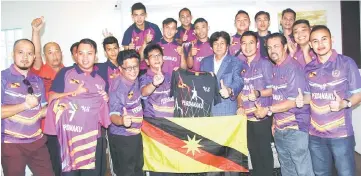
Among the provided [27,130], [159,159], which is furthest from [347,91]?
[27,130]

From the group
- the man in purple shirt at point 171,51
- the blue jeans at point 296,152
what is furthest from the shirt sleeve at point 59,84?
the blue jeans at point 296,152

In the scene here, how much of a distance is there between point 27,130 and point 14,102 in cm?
28

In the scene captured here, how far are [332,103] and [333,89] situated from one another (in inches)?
6.9

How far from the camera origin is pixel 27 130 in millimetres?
3002

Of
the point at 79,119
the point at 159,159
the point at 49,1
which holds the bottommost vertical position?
the point at 159,159

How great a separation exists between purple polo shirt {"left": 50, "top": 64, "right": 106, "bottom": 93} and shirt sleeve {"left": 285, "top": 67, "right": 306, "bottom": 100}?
1.93 m

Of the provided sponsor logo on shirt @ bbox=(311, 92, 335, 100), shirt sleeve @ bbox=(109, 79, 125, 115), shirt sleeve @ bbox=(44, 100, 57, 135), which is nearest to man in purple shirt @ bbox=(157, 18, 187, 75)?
shirt sleeve @ bbox=(109, 79, 125, 115)

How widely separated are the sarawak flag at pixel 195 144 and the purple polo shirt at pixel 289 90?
0.42 metres

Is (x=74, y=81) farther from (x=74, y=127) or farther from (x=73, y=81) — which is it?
(x=74, y=127)

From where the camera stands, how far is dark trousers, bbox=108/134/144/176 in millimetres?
3336

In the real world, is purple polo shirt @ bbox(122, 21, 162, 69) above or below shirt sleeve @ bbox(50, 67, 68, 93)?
above

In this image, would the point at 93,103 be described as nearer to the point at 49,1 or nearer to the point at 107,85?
the point at 107,85

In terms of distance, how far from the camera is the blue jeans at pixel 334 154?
2914 mm

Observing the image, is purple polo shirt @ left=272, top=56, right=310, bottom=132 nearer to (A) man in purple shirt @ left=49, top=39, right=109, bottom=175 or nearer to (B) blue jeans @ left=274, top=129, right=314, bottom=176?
(B) blue jeans @ left=274, top=129, right=314, bottom=176
